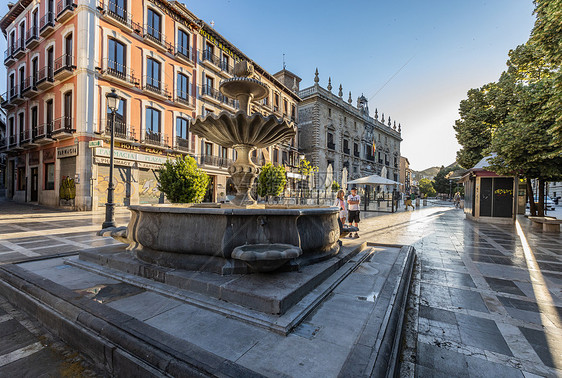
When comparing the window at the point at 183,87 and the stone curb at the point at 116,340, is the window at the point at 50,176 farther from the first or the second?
the stone curb at the point at 116,340

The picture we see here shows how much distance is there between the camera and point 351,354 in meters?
1.88

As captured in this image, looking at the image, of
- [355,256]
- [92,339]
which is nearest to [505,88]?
[355,256]

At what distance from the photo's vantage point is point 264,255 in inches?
107

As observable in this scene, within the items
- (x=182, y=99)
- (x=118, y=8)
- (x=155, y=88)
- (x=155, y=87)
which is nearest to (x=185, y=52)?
(x=182, y=99)

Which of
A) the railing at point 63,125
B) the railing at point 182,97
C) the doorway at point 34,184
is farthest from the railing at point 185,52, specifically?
the doorway at point 34,184

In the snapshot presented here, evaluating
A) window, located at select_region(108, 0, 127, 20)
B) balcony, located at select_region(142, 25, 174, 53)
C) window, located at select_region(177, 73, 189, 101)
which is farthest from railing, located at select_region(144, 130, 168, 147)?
window, located at select_region(108, 0, 127, 20)

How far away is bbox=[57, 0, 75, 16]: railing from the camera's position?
14547 mm

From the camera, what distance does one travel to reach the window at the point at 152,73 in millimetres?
17766

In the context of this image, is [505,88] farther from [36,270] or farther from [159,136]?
[159,136]

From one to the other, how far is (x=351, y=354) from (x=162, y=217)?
9.62 feet

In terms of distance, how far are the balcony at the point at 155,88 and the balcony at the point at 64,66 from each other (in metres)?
3.86

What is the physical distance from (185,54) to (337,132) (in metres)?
22.9

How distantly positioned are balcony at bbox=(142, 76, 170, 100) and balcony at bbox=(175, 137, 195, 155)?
3.21 m

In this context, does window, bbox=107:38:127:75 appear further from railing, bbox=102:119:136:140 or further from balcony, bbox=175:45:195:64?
balcony, bbox=175:45:195:64
